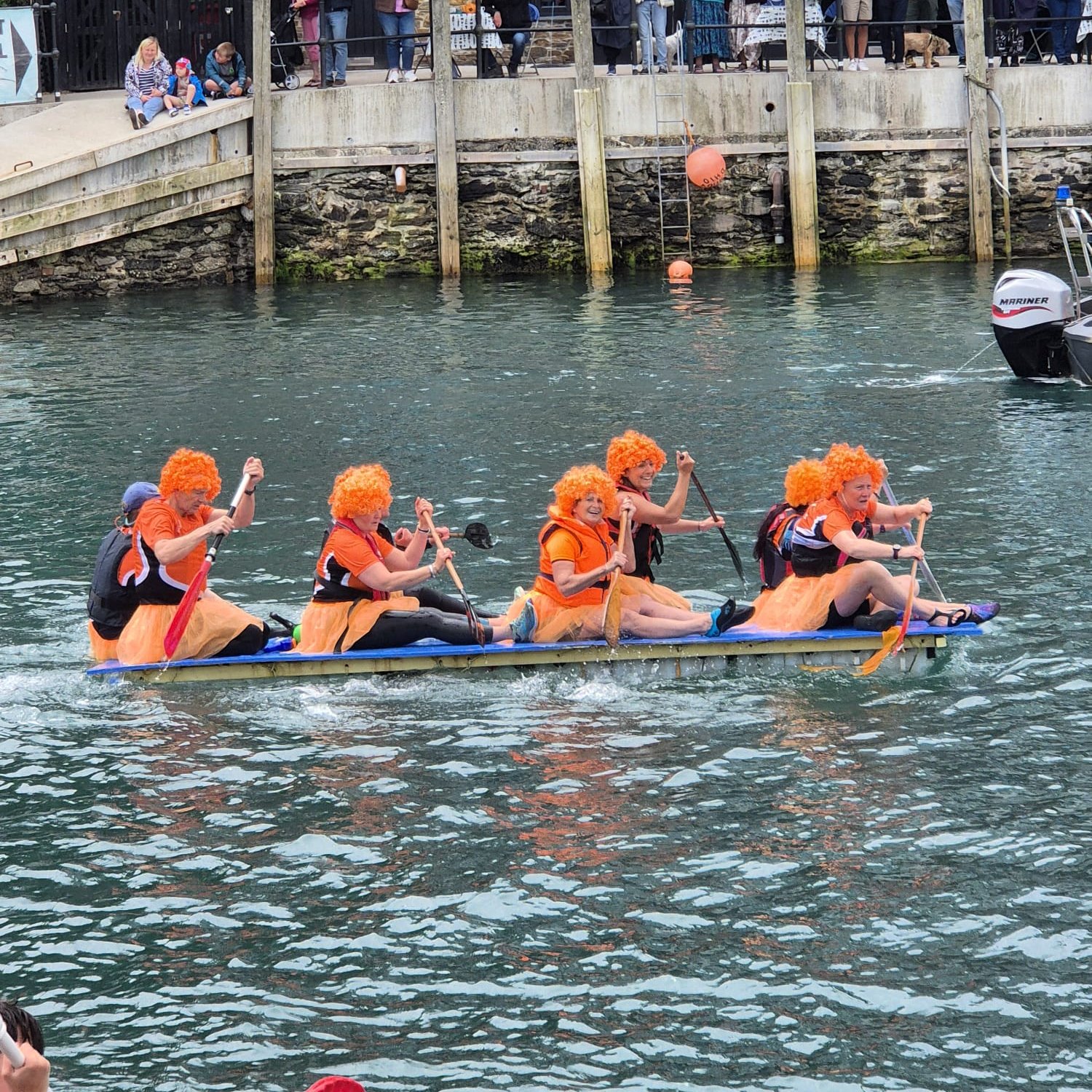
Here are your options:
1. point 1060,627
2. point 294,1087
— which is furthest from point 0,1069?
point 1060,627

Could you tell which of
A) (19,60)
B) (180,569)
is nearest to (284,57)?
(19,60)

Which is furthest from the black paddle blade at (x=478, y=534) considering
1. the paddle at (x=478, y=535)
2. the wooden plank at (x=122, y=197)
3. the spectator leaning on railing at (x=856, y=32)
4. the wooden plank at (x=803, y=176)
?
the spectator leaning on railing at (x=856, y=32)

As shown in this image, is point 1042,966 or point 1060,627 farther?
point 1060,627

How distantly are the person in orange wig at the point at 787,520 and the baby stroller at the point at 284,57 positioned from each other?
678 inches

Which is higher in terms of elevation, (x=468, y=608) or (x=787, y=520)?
(x=787, y=520)

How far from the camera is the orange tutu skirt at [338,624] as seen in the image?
1189 cm

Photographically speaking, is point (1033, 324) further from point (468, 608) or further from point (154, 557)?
point (154, 557)

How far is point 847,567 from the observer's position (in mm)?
11945

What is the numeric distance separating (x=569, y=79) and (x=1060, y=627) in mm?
17486

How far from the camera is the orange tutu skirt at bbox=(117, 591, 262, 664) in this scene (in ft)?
38.9

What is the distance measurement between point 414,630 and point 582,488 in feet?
4.64

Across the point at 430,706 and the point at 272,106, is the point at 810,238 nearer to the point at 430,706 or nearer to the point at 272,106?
the point at 272,106

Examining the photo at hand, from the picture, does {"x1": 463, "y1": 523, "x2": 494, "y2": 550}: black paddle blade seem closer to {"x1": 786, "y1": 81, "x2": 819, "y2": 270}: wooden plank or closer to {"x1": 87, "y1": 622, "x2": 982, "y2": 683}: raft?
{"x1": 87, "y1": 622, "x2": 982, "y2": 683}: raft

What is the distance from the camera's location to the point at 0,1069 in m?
5.30
